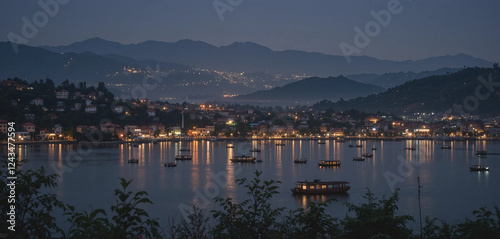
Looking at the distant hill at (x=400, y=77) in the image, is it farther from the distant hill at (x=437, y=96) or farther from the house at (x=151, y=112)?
the house at (x=151, y=112)

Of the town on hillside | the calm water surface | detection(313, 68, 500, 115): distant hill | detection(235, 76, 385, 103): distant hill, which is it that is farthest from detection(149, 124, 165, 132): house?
detection(235, 76, 385, 103): distant hill

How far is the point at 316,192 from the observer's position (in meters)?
8.09

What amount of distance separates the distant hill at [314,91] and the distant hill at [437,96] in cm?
1943

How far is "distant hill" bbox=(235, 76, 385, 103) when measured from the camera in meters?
71.6

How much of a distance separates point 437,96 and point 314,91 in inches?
1201

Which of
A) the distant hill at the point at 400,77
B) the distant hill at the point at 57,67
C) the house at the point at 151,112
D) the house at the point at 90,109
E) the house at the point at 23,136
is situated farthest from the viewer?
the distant hill at the point at 400,77

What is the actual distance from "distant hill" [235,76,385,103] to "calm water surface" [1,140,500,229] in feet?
182

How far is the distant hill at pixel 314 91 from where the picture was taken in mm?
71562

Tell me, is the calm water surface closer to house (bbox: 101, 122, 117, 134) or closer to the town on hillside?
the town on hillside

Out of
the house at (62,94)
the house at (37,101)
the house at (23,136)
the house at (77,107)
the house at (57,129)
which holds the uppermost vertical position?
the house at (62,94)

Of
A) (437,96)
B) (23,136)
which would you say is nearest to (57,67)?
(437,96)

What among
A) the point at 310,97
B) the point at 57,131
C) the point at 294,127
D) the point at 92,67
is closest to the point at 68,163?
the point at 57,131

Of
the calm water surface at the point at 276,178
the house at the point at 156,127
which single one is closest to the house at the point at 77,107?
the house at the point at 156,127

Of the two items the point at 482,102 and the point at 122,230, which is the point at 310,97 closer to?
the point at 482,102
